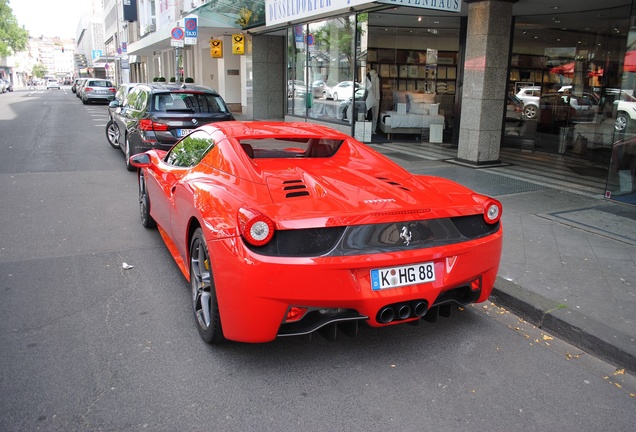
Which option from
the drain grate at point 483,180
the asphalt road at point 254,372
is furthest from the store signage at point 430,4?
the asphalt road at point 254,372

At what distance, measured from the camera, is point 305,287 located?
117 inches

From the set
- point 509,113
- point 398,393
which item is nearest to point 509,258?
point 398,393

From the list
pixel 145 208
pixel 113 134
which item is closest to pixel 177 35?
pixel 113 134

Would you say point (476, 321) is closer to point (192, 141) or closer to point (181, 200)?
point (181, 200)

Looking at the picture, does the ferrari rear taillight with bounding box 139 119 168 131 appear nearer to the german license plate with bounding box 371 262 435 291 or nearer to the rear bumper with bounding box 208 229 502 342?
the rear bumper with bounding box 208 229 502 342

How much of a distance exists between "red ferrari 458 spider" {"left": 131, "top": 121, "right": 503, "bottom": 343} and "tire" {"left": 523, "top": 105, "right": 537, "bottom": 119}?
39.6 feet

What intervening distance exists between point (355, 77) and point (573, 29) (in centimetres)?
596

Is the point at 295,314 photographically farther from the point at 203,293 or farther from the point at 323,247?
the point at 203,293

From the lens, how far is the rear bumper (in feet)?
9.73

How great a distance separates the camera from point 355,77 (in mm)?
13844

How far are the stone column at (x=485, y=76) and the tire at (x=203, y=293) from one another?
313 inches

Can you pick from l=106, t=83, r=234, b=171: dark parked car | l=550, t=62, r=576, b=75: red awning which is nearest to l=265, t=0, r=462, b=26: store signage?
l=106, t=83, r=234, b=171: dark parked car

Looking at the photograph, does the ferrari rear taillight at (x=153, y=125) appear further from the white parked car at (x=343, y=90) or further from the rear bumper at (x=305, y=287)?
the rear bumper at (x=305, y=287)

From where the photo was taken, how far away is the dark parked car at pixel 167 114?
30.5 feet
